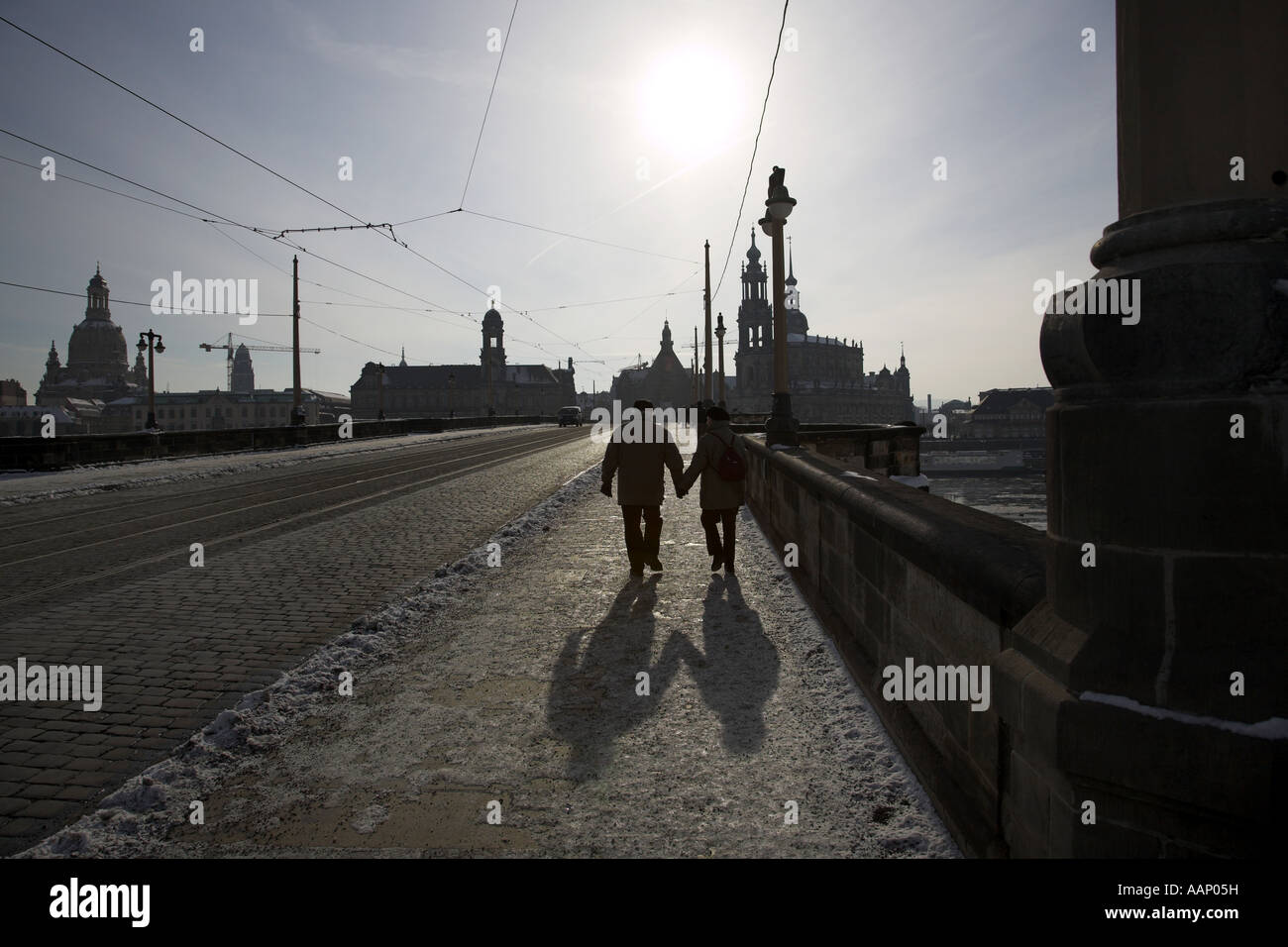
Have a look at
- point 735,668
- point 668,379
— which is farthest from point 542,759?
point 668,379

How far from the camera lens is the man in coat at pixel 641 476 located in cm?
771

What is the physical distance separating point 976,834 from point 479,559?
6.42m

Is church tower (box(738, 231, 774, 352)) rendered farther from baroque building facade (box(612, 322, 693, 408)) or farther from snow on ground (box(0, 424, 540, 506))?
snow on ground (box(0, 424, 540, 506))

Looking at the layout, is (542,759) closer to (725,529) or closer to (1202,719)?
(1202,719)

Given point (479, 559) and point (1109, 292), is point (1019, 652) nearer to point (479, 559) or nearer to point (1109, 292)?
point (1109, 292)

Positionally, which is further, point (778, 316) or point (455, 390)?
point (455, 390)

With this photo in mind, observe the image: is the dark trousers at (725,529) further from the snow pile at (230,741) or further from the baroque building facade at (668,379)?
the baroque building facade at (668,379)

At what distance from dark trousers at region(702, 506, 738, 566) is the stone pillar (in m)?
5.64

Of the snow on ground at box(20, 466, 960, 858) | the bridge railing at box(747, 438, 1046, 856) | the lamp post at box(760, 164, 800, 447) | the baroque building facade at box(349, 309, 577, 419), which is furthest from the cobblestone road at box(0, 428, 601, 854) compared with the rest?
the baroque building facade at box(349, 309, 577, 419)

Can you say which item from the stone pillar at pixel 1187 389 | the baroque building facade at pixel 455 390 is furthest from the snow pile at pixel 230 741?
the baroque building facade at pixel 455 390

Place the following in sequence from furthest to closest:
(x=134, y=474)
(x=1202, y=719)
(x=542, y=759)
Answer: (x=134, y=474)
(x=542, y=759)
(x=1202, y=719)

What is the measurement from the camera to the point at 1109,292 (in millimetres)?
1897

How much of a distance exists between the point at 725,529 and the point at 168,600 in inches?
205

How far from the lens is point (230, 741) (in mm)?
3705
